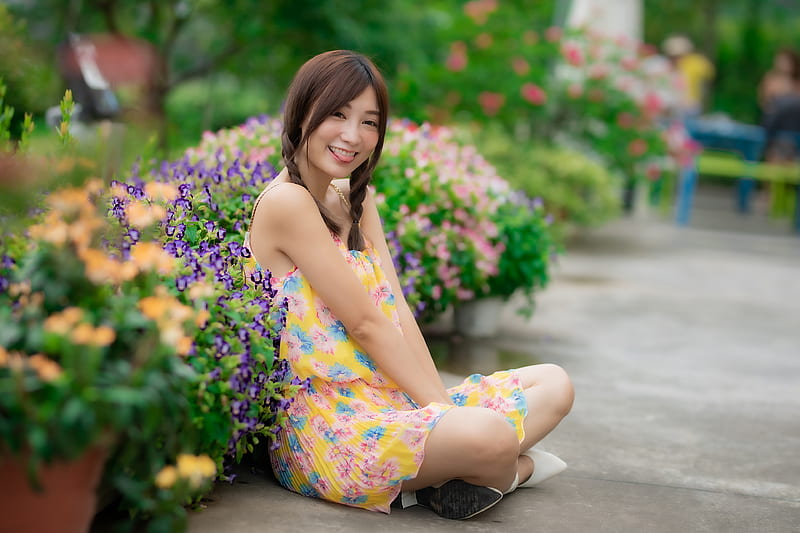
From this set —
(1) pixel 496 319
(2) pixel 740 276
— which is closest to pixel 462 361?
(1) pixel 496 319

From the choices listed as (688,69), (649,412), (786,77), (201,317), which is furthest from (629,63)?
(201,317)

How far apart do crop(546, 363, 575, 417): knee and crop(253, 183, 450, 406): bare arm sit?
0.42 m

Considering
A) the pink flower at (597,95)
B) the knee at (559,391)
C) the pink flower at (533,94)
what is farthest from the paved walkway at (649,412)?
the pink flower at (597,95)

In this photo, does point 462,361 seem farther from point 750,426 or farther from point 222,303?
point 222,303

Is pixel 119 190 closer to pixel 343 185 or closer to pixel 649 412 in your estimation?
pixel 343 185

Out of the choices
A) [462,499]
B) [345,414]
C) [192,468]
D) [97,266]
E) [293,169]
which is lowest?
[462,499]

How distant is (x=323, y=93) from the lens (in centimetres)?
278

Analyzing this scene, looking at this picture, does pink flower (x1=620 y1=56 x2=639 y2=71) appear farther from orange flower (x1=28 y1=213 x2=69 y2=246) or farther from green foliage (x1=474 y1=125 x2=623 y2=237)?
orange flower (x1=28 y1=213 x2=69 y2=246)

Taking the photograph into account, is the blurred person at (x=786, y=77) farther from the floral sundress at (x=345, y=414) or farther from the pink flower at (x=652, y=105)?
the floral sundress at (x=345, y=414)

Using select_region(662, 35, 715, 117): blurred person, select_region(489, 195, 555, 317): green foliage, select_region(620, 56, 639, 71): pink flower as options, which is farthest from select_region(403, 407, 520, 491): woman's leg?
select_region(662, 35, 715, 117): blurred person

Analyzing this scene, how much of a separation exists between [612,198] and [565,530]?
6.90 metres

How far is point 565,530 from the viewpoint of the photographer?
2.67 meters

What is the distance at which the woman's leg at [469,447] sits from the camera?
2537mm

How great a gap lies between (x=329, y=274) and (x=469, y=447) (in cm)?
61
